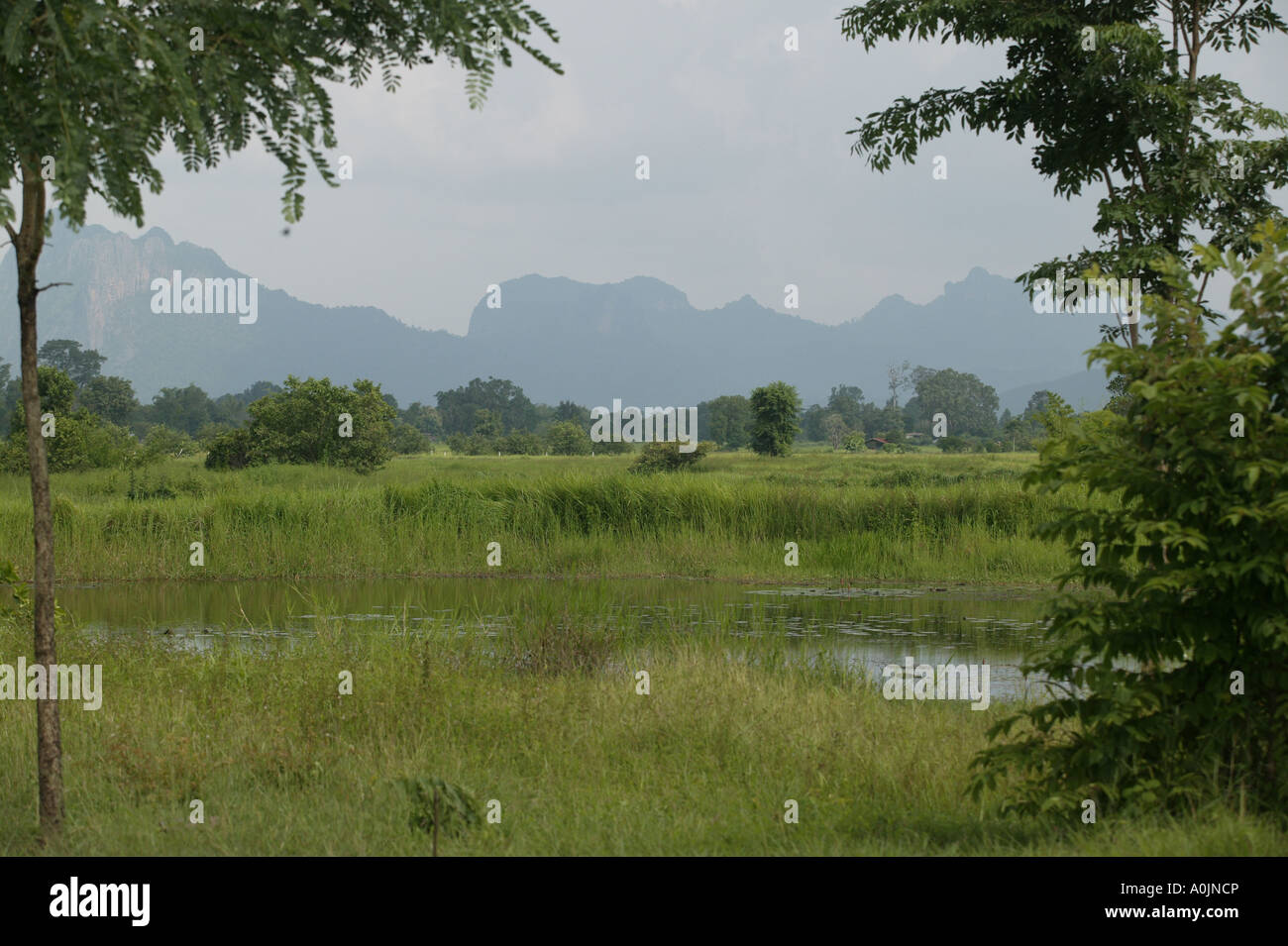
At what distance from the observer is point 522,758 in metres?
6.42

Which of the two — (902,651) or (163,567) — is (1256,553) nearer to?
(902,651)

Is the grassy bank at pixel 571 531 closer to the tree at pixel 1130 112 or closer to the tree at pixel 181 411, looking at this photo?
the tree at pixel 1130 112

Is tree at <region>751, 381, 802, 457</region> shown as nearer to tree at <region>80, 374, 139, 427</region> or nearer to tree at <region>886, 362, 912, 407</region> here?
tree at <region>80, 374, 139, 427</region>

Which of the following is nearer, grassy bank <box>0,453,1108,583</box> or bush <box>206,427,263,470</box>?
grassy bank <box>0,453,1108,583</box>

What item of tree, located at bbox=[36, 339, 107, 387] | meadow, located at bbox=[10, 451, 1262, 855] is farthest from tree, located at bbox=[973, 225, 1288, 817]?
tree, located at bbox=[36, 339, 107, 387]

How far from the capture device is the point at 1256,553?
426cm

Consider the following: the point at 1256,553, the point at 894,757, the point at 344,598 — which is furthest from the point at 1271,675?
the point at 344,598

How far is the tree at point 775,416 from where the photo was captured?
51.4m

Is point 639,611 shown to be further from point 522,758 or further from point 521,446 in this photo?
point 521,446

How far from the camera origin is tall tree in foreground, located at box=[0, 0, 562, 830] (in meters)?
3.87

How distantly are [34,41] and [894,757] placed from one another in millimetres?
5338

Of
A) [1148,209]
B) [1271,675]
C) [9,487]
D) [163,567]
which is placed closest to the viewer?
[1271,675]

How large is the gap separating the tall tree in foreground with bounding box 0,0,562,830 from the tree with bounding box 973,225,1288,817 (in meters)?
2.84

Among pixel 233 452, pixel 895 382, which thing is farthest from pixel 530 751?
pixel 895 382
